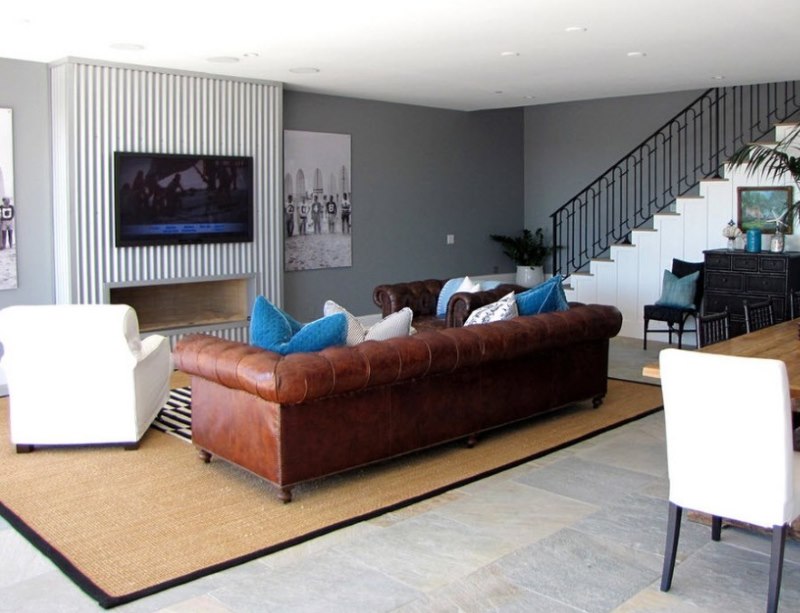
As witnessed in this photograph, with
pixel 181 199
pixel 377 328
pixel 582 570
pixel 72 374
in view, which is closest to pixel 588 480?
pixel 582 570

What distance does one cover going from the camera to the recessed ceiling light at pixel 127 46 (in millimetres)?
6292

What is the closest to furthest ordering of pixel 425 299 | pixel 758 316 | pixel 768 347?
pixel 768 347
pixel 758 316
pixel 425 299

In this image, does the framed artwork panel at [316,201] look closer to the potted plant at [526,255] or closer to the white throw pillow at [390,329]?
the potted plant at [526,255]

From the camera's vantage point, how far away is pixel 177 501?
4.24 metres

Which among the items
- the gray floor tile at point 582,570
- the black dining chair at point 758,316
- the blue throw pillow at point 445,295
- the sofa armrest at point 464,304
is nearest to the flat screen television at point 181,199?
the blue throw pillow at point 445,295

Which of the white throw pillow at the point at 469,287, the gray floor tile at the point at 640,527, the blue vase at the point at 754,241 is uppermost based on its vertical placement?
the blue vase at the point at 754,241

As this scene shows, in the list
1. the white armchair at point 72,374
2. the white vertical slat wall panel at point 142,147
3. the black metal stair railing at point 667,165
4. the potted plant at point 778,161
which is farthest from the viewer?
the black metal stair railing at point 667,165

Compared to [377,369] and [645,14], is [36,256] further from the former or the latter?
[645,14]

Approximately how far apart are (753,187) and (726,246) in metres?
0.64

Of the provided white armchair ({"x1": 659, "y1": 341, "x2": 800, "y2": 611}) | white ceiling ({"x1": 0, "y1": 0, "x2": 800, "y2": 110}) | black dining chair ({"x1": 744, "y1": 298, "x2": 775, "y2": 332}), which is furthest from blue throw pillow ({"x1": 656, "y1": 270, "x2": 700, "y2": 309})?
white armchair ({"x1": 659, "y1": 341, "x2": 800, "y2": 611})

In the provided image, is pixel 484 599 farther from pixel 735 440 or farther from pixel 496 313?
pixel 496 313

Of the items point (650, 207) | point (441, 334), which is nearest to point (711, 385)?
point (441, 334)

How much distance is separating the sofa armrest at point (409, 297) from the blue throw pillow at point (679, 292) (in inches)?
91.9

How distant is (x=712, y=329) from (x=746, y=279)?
385 centimetres
